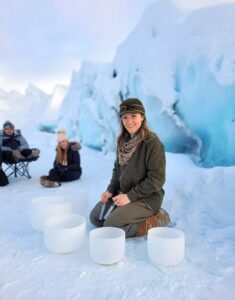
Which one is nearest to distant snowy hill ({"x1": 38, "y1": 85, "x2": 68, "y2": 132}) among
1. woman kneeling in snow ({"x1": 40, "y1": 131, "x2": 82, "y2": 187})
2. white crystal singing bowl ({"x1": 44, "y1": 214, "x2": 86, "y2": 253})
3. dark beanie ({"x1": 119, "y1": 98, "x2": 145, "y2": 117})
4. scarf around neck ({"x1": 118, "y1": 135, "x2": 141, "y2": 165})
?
woman kneeling in snow ({"x1": 40, "y1": 131, "x2": 82, "y2": 187})

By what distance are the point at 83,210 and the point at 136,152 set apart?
823 mm

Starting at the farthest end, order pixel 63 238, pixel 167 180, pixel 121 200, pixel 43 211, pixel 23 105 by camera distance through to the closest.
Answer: pixel 23 105 → pixel 167 180 → pixel 43 211 → pixel 121 200 → pixel 63 238

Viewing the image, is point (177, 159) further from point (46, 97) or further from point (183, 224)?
point (46, 97)

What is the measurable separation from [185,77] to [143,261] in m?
3.43

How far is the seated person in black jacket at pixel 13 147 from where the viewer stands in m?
4.42

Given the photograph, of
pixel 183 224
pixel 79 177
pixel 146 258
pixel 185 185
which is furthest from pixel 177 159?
pixel 146 258

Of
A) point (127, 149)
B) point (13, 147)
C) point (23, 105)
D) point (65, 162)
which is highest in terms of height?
point (23, 105)

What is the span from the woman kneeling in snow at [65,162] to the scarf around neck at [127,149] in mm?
2065

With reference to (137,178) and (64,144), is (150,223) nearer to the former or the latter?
(137,178)

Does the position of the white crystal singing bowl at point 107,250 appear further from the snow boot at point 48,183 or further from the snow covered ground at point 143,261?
the snow boot at point 48,183

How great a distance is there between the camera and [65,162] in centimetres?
442

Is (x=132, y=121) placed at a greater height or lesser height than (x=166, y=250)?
greater

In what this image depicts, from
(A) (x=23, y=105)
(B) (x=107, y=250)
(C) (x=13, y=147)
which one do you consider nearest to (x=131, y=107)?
(B) (x=107, y=250)

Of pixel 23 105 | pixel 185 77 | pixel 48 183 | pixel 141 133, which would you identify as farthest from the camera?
pixel 23 105
